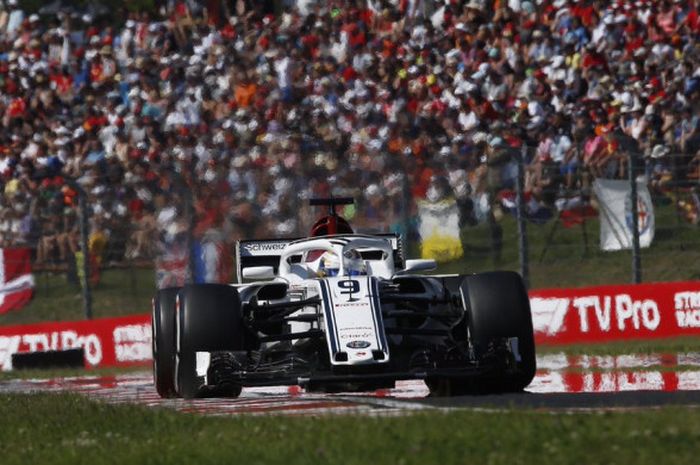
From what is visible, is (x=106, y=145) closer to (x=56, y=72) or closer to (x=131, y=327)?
(x=56, y=72)

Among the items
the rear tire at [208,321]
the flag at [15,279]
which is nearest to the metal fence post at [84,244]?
the flag at [15,279]

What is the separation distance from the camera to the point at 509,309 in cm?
1158

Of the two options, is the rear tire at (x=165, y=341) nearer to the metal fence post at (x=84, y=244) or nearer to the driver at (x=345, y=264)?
the driver at (x=345, y=264)

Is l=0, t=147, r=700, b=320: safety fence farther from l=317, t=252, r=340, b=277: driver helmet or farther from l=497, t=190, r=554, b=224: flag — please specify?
l=317, t=252, r=340, b=277: driver helmet

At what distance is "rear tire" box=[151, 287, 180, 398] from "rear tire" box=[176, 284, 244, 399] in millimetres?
629

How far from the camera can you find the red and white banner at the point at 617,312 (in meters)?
18.6

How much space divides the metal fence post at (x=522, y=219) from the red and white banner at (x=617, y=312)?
0.39 meters

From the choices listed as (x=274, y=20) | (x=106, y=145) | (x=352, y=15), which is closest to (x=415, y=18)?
(x=352, y=15)

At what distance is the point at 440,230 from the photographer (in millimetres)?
18406

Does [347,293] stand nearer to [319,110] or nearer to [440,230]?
[440,230]

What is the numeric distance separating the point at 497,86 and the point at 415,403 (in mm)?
13409

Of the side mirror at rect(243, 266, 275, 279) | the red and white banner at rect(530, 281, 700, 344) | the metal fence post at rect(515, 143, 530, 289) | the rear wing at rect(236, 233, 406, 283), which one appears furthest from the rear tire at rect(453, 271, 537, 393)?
the red and white banner at rect(530, 281, 700, 344)

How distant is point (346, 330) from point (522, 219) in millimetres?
7916

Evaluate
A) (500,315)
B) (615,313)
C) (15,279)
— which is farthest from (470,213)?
(500,315)
